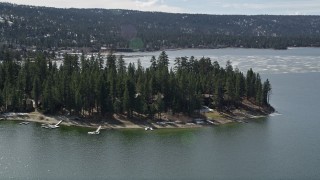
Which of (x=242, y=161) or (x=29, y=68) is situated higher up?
(x=29, y=68)

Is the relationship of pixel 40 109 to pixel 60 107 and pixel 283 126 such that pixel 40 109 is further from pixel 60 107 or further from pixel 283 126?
pixel 283 126

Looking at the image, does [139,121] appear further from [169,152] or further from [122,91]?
[169,152]

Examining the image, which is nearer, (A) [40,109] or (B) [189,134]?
(B) [189,134]

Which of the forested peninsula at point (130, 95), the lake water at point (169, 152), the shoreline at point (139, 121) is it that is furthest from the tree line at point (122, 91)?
the lake water at point (169, 152)

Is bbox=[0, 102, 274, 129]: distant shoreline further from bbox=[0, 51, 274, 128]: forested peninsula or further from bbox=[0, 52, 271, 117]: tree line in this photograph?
bbox=[0, 52, 271, 117]: tree line

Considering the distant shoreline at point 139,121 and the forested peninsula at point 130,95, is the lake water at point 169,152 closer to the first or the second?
the distant shoreline at point 139,121

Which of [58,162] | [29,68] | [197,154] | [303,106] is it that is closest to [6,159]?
[58,162]

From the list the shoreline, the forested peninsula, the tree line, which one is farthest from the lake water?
the tree line

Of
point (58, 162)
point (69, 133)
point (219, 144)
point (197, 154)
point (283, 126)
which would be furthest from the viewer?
point (283, 126)
